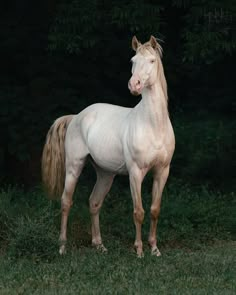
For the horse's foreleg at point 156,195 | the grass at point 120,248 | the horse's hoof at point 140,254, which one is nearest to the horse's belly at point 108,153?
the horse's foreleg at point 156,195

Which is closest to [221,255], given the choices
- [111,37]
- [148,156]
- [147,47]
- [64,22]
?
[148,156]

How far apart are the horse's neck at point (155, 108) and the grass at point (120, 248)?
131cm

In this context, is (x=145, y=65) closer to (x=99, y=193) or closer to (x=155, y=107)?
(x=155, y=107)

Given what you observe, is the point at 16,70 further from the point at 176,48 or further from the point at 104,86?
the point at 176,48

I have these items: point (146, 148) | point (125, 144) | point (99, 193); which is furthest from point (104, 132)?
point (99, 193)

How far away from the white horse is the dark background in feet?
3.92

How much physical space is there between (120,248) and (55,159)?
133cm

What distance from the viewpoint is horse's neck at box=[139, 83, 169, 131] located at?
8.20 m

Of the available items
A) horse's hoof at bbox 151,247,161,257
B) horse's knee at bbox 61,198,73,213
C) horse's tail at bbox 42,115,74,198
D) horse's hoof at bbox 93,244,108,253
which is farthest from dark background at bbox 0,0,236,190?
horse's hoof at bbox 151,247,161,257

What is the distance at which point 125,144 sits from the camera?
8.34m

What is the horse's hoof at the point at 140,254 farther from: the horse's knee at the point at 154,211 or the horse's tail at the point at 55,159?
the horse's tail at the point at 55,159

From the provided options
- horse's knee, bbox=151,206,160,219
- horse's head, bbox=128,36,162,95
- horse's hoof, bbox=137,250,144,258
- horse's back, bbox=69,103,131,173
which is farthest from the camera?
horse's back, bbox=69,103,131,173

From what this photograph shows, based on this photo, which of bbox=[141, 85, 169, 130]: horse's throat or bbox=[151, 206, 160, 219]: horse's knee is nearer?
bbox=[141, 85, 169, 130]: horse's throat

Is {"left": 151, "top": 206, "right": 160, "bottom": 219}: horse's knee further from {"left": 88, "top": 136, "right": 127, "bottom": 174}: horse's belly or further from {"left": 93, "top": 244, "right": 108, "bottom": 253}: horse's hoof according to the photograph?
{"left": 93, "top": 244, "right": 108, "bottom": 253}: horse's hoof
